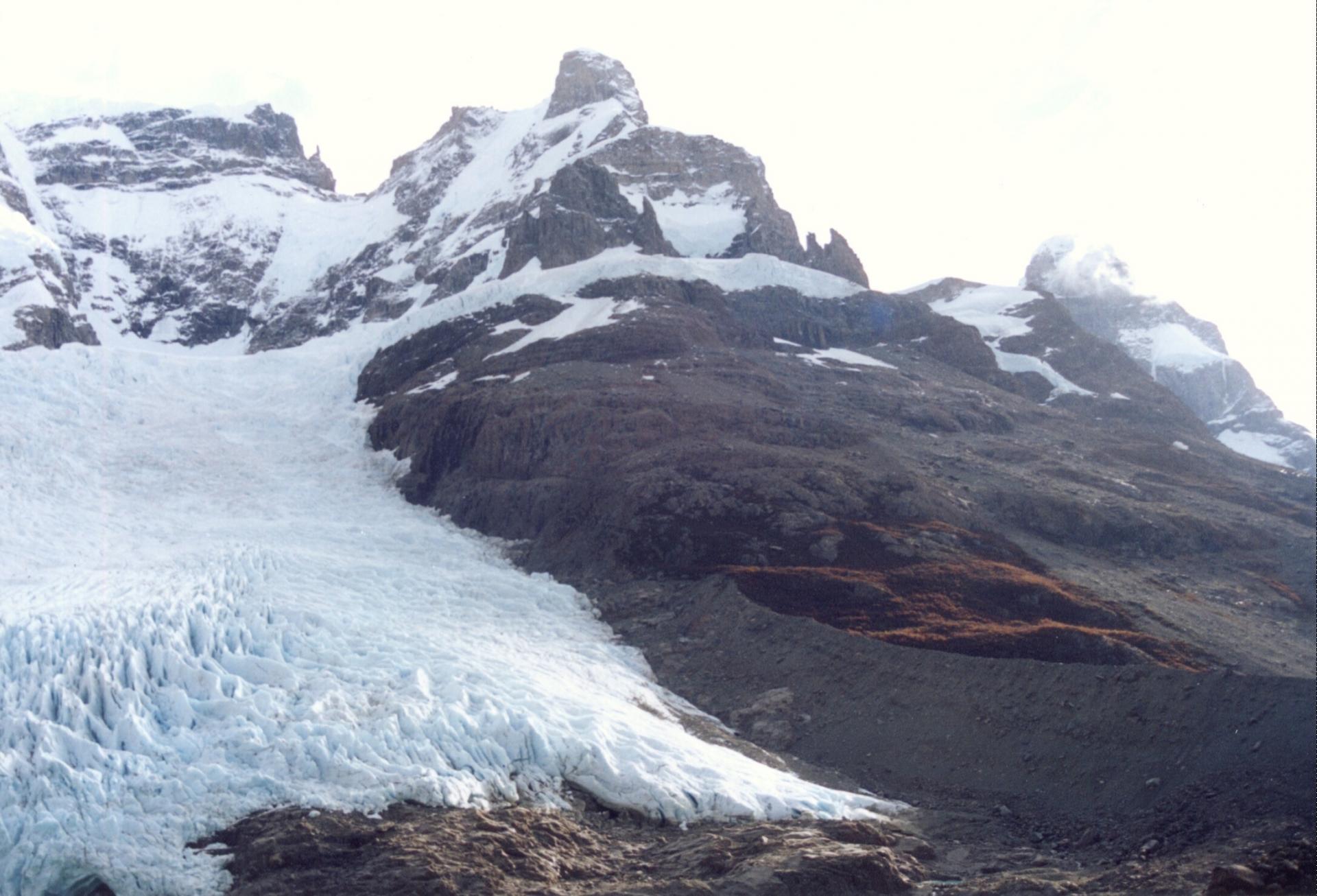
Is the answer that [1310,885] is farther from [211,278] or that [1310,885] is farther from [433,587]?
[211,278]

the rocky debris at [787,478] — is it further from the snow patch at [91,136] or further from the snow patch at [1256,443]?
the snow patch at [91,136]

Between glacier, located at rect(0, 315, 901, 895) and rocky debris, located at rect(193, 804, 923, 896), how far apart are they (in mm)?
659

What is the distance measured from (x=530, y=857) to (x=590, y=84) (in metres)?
118

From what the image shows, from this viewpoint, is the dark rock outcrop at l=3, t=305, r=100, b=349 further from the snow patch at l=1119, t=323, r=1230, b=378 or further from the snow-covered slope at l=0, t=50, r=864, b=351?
the snow patch at l=1119, t=323, r=1230, b=378

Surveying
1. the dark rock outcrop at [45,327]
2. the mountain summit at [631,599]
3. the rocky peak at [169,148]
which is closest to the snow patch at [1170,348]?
the mountain summit at [631,599]

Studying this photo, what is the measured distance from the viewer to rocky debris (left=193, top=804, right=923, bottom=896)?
1892 centimetres

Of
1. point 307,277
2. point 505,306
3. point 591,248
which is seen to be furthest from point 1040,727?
point 307,277

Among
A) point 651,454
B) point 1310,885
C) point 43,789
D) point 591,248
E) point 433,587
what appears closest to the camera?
point 1310,885

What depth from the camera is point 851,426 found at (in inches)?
2125

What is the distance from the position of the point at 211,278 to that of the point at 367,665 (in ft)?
333

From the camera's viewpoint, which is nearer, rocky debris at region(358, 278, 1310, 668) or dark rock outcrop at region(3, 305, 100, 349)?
rocky debris at region(358, 278, 1310, 668)

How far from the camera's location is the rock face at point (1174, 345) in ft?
447

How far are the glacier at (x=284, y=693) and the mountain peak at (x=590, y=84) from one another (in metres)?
90.2

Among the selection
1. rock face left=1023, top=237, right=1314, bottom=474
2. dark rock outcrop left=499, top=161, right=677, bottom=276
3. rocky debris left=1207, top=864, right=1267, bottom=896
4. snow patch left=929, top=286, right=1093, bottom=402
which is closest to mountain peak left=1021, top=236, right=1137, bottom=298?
rock face left=1023, top=237, right=1314, bottom=474
